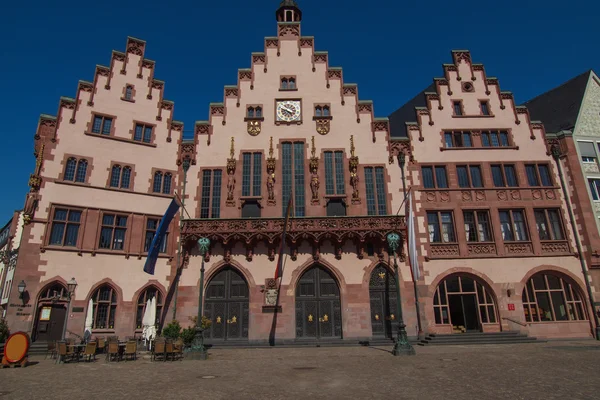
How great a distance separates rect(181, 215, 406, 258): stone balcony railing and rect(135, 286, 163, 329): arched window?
3829mm

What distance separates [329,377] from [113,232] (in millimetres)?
18926

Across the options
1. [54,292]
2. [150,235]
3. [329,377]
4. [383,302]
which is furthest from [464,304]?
[54,292]

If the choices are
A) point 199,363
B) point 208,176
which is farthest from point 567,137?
point 199,363

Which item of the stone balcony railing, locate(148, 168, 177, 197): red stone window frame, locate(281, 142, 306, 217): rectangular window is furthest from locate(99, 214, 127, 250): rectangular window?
locate(281, 142, 306, 217): rectangular window

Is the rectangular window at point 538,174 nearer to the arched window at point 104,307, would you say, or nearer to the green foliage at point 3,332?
the arched window at point 104,307

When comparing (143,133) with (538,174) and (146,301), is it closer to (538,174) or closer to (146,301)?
(146,301)

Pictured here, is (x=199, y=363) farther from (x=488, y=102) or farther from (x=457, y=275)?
(x=488, y=102)

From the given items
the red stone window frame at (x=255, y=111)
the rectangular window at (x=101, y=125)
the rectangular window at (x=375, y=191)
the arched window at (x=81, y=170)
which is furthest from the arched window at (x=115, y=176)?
the rectangular window at (x=375, y=191)

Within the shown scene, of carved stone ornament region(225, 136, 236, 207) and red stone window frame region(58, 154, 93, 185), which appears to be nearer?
red stone window frame region(58, 154, 93, 185)

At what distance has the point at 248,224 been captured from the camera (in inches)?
1045

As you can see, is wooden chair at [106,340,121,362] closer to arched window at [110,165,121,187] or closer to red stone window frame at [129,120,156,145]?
arched window at [110,165,121,187]

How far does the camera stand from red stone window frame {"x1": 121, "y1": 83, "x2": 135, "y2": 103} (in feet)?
94.2

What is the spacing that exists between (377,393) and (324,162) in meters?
20.5

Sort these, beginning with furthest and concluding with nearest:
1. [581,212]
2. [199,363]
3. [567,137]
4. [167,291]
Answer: [567,137], [581,212], [167,291], [199,363]
